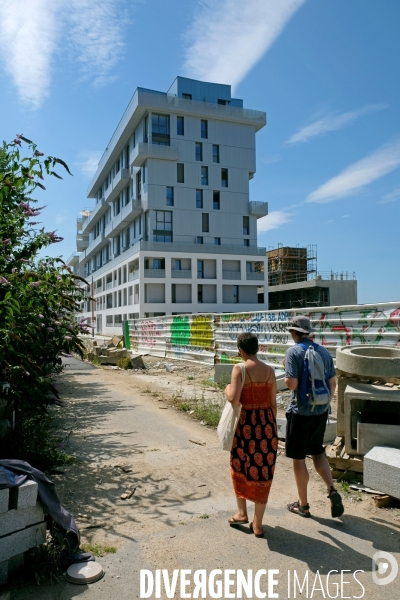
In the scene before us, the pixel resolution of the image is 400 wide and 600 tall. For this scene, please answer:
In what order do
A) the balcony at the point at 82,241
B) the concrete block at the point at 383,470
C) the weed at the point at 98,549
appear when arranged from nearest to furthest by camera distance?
the weed at the point at 98,549, the concrete block at the point at 383,470, the balcony at the point at 82,241

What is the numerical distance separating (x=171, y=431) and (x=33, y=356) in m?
3.29

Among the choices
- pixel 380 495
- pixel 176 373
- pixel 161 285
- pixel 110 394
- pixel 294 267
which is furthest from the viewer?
pixel 294 267

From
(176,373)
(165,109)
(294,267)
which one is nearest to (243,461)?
(176,373)

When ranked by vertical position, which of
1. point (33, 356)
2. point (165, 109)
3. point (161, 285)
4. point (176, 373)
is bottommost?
point (176, 373)

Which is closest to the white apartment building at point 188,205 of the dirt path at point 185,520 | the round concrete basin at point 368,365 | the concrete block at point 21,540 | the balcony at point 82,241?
the balcony at point 82,241

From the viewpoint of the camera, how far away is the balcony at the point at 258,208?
180 ft

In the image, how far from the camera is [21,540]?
10.8ft

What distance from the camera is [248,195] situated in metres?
55.0

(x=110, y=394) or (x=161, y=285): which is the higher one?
(x=161, y=285)

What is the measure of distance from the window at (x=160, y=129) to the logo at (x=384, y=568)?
1991 inches

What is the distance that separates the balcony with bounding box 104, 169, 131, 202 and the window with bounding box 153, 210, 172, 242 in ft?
27.3

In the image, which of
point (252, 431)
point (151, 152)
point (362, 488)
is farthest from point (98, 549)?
point (151, 152)

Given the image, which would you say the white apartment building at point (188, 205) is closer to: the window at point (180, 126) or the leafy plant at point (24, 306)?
the window at point (180, 126)

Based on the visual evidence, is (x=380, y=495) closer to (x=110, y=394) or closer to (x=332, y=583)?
(x=332, y=583)
